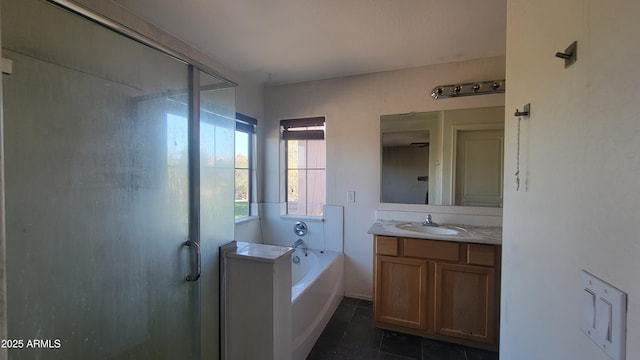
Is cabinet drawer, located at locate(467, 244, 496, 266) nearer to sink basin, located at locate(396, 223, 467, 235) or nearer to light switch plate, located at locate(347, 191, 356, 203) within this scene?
sink basin, located at locate(396, 223, 467, 235)

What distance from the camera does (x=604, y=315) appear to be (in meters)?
0.44

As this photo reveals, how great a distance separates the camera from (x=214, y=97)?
149cm

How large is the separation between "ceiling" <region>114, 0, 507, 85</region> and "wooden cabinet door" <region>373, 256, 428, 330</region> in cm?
173

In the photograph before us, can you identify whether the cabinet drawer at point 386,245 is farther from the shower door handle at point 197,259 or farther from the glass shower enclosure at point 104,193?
the shower door handle at point 197,259

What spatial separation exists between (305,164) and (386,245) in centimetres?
135

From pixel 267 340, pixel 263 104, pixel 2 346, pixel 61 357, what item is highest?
pixel 263 104

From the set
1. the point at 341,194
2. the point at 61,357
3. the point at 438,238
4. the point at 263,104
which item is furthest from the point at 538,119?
the point at 263,104

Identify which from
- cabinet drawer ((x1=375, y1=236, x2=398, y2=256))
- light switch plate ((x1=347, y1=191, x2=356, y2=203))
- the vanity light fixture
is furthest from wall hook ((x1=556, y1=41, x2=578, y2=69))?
light switch plate ((x1=347, y1=191, x2=356, y2=203))

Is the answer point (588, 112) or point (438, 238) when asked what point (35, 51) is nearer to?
point (588, 112)

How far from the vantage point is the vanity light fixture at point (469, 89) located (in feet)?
7.35

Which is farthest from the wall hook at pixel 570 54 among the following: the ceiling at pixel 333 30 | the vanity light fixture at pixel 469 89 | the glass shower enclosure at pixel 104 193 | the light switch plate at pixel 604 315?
the vanity light fixture at pixel 469 89

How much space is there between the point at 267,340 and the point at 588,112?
1509 mm

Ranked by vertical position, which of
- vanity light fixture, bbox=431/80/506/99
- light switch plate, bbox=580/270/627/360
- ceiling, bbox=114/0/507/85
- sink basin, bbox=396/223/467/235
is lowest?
sink basin, bbox=396/223/467/235

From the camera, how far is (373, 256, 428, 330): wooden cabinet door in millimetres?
2037
